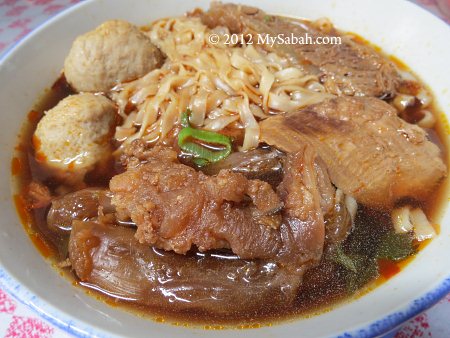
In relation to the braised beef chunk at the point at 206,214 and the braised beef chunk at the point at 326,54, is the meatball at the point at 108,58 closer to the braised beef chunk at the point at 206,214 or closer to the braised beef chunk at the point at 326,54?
the braised beef chunk at the point at 326,54

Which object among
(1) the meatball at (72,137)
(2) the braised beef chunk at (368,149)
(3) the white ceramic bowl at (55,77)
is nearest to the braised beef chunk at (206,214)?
(3) the white ceramic bowl at (55,77)

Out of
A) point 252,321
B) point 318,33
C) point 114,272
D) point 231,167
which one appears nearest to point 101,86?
point 231,167

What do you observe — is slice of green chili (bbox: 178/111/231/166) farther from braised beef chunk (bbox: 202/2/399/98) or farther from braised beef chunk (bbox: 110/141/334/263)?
braised beef chunk (bbox: 202/2/399/98)

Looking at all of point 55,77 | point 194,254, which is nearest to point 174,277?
point 194,254

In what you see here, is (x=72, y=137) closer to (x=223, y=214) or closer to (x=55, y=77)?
(x=55, y=77)

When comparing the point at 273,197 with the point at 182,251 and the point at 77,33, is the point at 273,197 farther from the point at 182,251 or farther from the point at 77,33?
the point at 77,33

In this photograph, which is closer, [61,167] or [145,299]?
[145,299]
